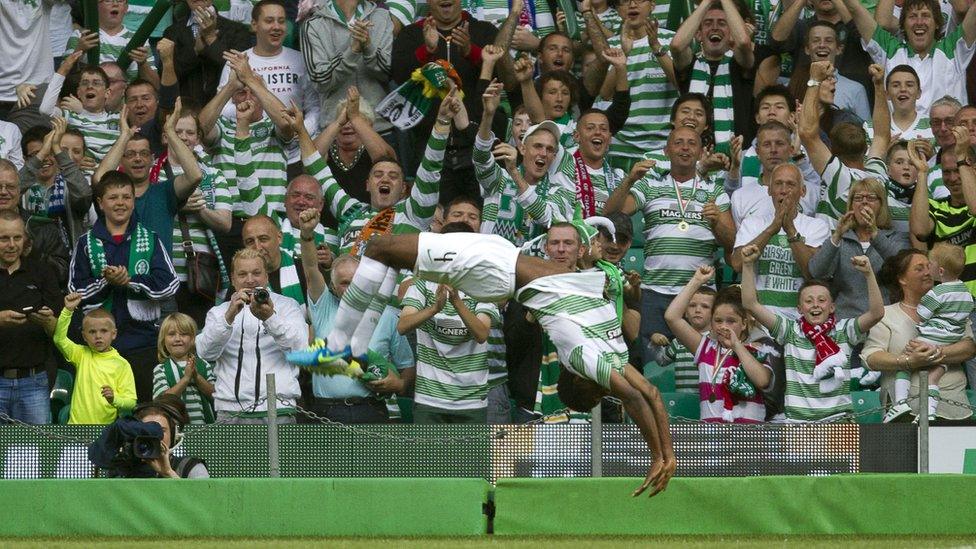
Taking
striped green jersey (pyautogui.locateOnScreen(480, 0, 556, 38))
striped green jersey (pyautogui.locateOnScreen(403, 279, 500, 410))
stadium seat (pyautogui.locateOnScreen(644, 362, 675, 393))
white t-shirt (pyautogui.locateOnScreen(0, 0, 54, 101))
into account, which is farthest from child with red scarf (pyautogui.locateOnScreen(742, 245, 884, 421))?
white t-shirt (pyautogui.locateOnScreen(0, 0, 54, 101))

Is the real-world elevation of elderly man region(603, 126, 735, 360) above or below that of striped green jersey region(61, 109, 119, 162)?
below

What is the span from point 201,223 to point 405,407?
9.64ft

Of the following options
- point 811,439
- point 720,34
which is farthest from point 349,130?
point 811,439

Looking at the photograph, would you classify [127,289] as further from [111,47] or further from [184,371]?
[111,47]

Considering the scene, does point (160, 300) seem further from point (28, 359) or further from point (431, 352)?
point (431, 352)

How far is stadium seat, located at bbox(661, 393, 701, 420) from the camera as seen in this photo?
42.7ft

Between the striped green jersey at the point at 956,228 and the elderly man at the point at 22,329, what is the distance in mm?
7653

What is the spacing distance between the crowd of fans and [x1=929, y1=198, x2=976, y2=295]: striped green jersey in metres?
0.02

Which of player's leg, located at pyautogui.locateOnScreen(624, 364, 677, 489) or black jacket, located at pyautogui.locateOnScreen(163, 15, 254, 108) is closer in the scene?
player's leg, located at pyautogui.locateOnScreen(624, 364, 677, 489)

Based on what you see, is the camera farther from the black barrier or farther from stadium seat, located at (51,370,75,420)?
stadium seat, located at (51,370,75,420)

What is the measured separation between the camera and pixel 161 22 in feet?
56.9

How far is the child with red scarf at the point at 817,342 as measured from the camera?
40.9 ft

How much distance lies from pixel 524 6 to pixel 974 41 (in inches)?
180

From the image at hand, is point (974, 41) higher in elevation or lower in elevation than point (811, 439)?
higher
